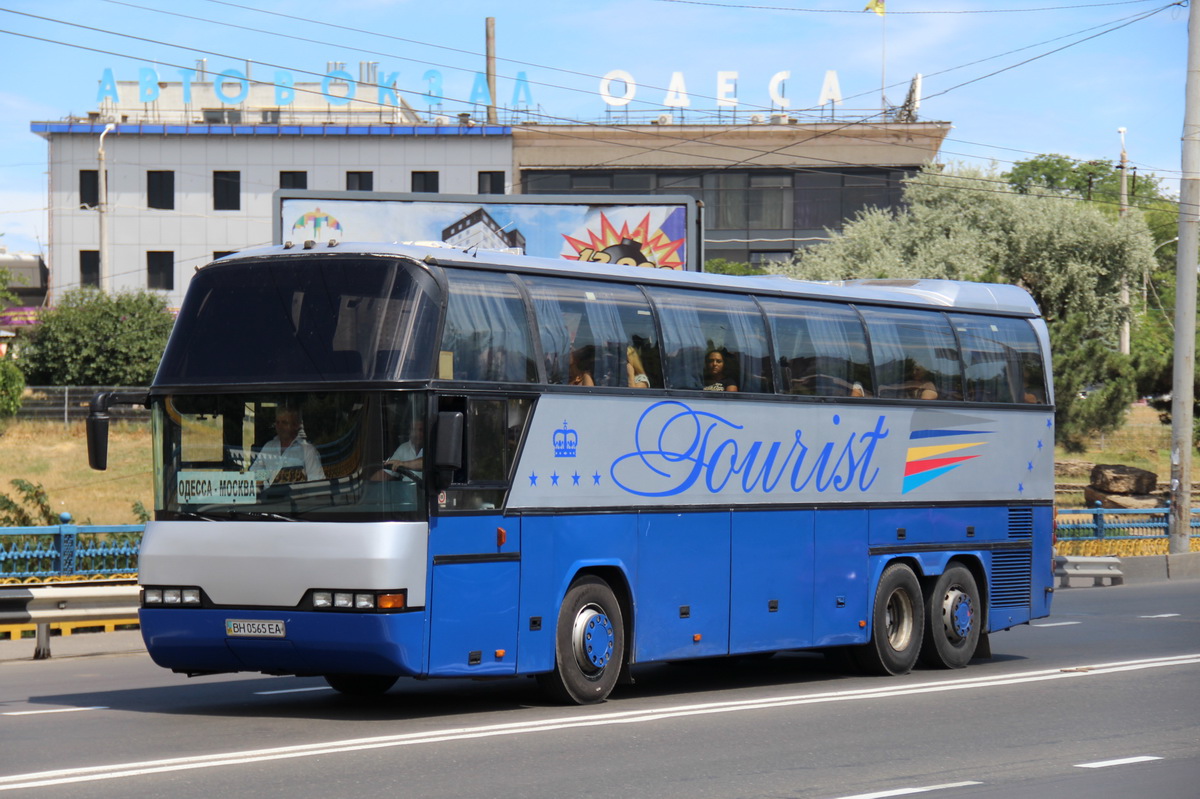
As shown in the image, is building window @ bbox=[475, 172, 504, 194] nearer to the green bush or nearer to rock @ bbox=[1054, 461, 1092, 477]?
rock @ bbox=[1054, 461, 1092, 477]

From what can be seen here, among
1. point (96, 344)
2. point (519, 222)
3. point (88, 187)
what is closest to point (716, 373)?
point (519, 222)

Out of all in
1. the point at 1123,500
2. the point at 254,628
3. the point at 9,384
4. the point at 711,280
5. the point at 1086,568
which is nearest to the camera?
the point at 254,628

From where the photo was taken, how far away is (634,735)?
35.0 ft

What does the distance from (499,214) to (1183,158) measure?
1285 cm

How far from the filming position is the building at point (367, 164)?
237ft

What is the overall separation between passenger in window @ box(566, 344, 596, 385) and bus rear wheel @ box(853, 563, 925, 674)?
14.4 feet

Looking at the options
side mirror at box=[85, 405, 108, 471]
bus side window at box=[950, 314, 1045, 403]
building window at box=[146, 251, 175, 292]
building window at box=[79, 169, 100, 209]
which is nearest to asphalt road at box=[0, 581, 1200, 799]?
side mirror at box=[85, 405, 108, 471]

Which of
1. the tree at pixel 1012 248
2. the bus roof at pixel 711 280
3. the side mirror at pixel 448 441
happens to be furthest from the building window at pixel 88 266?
the side mirror at pixel 448 441

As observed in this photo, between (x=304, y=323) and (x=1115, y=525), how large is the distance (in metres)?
23.1

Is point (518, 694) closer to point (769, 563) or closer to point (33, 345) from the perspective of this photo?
point (769, 563)

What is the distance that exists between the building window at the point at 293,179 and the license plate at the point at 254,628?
207ft

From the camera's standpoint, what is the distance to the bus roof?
37.9 feet

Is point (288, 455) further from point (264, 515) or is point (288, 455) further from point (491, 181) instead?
point (491, 181)

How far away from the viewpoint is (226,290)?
1173cm
